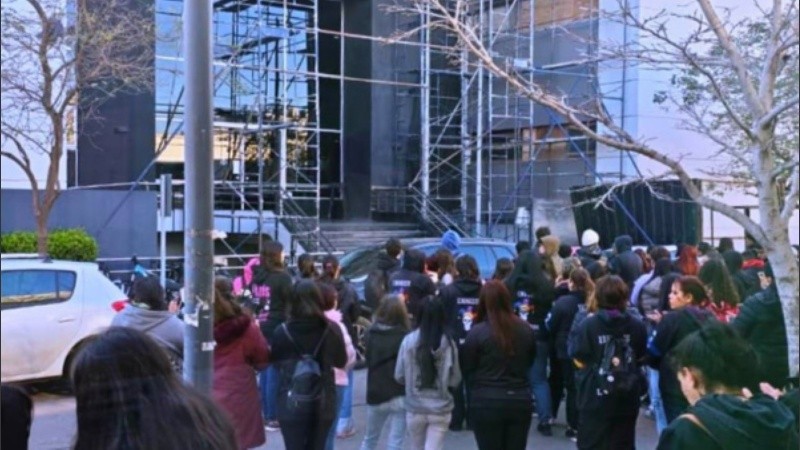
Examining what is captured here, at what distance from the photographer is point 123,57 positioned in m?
4.62

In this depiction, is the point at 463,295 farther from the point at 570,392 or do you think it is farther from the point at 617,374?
the point at 617,374

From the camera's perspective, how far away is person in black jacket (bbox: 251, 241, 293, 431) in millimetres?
7371

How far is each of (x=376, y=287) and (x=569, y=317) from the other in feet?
7.75

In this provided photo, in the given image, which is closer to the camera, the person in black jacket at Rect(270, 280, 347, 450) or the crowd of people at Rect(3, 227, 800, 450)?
the crowd of people at Rect(3, 227, 800, 450)

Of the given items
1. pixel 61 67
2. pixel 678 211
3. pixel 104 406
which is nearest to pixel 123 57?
pixel 61 67

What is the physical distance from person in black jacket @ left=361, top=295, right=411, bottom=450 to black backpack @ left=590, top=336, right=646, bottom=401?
4.88 feet

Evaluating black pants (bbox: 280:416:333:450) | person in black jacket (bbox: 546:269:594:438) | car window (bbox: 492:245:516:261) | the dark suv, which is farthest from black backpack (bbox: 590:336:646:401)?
car window (bbox: 492:245:516:261)

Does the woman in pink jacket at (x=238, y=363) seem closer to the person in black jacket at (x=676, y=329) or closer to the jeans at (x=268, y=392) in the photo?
the jeans at (x=268, y=392)

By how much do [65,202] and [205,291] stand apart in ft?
2.48

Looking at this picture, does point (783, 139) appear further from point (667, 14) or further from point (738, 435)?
point (738, 435)

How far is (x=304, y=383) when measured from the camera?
5445 millimetres

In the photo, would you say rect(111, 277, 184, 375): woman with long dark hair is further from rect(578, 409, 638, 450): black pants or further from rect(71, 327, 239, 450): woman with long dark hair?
rect(71, 327, 239, 450): woman with long dark hair

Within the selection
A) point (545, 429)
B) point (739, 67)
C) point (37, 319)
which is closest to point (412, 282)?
point (545, 429)

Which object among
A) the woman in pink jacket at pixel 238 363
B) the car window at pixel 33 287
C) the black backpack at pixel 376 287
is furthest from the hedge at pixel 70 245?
the black backpack at pixel 376 287
